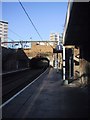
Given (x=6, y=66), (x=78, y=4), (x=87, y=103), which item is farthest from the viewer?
(x=6, y=66)

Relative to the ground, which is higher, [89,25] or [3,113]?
[89,25]

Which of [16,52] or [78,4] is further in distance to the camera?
[16,52]

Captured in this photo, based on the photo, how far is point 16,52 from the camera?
81625 mm

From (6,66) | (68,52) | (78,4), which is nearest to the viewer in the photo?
(78,4)

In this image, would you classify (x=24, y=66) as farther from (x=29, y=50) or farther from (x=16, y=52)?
(x=16, y=52)

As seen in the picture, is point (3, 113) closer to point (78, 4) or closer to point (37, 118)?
point (37, 118)

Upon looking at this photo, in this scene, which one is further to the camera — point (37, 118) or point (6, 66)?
point (6, 66)

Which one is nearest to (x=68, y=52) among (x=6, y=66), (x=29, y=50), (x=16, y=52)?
(x=6, y=66)

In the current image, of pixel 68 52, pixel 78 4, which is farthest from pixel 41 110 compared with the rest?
pixel 68 52

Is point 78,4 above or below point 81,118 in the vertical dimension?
above

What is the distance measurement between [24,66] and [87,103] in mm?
88049

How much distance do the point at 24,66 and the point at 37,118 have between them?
91.5 m

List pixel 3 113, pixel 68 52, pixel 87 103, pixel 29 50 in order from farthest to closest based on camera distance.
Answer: pixel 29 50 → pixel 68 52 → pixel 87 103 → pixel 3 113

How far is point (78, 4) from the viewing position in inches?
392
